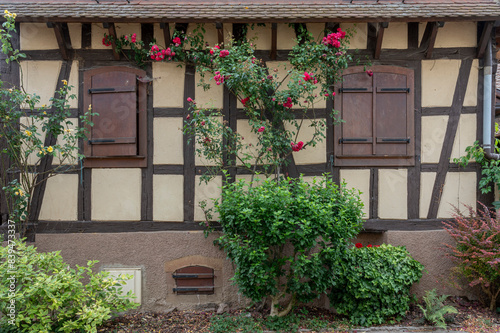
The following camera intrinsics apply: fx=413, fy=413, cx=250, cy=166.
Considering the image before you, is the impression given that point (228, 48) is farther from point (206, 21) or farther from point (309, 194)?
point (309, 194)

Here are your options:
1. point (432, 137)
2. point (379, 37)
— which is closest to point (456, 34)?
point (379, 37)

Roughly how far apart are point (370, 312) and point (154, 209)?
10.1ft

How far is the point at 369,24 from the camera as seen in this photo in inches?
225

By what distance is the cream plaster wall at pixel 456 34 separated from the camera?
5.67 m

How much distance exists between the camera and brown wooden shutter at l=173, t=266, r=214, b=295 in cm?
563

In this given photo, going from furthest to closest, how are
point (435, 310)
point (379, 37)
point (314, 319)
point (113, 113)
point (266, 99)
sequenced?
point (113, 113), point (379, 37), point (266, 99), point (314, 319), point (435, 310)

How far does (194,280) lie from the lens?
5668 mm

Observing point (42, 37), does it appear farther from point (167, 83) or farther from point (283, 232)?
point (283, 232)

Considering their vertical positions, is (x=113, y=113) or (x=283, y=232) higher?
(x=113, y=113)

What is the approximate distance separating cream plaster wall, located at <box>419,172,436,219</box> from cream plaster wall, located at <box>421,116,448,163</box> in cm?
21

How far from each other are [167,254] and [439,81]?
14.5 feet

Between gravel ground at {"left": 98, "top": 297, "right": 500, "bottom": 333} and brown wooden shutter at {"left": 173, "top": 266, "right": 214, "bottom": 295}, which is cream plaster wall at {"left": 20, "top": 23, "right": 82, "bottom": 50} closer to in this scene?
brown wooden shutter at {"left": 173, "top": 266, "right": 214, "bottom": 295}

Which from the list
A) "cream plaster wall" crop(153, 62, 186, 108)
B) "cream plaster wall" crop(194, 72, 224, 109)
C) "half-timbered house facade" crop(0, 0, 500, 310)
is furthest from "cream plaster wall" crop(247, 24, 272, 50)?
"cream plaster wall" crop(153, 62, 186, 108)

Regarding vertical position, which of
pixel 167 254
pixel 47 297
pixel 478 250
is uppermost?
pixel 478 250
